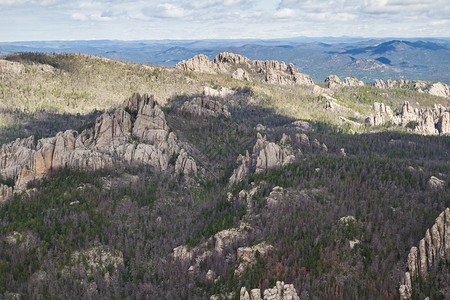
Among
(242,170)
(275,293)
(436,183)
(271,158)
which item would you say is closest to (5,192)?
(242,170)

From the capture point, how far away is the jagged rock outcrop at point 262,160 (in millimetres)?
136000

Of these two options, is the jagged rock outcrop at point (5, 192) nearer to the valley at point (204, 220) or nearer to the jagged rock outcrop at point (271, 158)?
the valley at point (204, 220)

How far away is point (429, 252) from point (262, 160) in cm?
7579

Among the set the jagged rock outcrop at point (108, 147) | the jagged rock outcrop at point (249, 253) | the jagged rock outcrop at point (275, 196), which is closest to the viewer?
the jagged rock outcrop at point (249, 253)

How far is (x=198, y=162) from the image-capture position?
145750 mm

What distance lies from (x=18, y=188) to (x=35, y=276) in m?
40.5

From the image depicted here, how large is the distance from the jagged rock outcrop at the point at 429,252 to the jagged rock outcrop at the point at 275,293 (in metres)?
19.0

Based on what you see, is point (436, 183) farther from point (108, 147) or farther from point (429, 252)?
point (108, 147)

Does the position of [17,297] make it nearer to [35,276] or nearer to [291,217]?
[35,276]

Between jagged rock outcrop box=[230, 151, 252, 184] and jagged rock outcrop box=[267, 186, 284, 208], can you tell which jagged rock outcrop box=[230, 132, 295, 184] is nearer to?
jagged rock outcrop box=[230, 151, 252, 184]

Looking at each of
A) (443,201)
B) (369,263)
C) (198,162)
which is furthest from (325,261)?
(198,162)

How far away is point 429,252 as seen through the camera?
229ft

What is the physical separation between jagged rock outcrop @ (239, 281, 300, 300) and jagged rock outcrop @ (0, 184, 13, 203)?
76649mm

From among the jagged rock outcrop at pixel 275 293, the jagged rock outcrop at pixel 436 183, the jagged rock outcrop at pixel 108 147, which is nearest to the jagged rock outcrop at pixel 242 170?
the jagged rock outcrop at pixel 108 147
